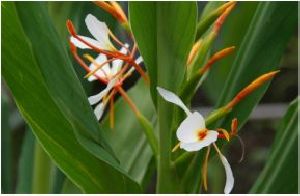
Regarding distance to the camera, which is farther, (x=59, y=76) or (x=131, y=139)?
(x=131, y=139)

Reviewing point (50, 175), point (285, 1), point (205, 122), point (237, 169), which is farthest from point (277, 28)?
point (237, 169)

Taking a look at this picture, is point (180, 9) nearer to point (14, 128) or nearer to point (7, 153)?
point (7, 153)

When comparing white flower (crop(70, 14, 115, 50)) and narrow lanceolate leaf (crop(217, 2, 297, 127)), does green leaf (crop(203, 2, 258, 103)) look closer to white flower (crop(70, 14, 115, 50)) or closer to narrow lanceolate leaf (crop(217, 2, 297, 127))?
narrow lanceolate leaf (crop(217, 2, 297, 127))

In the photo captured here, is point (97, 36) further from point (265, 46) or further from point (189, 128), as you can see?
point (265, 46)

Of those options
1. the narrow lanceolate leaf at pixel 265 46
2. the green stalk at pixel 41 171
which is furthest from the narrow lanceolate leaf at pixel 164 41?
the green stalk at pixel 41 171

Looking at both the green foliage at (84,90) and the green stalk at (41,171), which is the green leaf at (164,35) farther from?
the green stalk at (41,171)

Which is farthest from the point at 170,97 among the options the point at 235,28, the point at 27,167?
the point at 27,167
